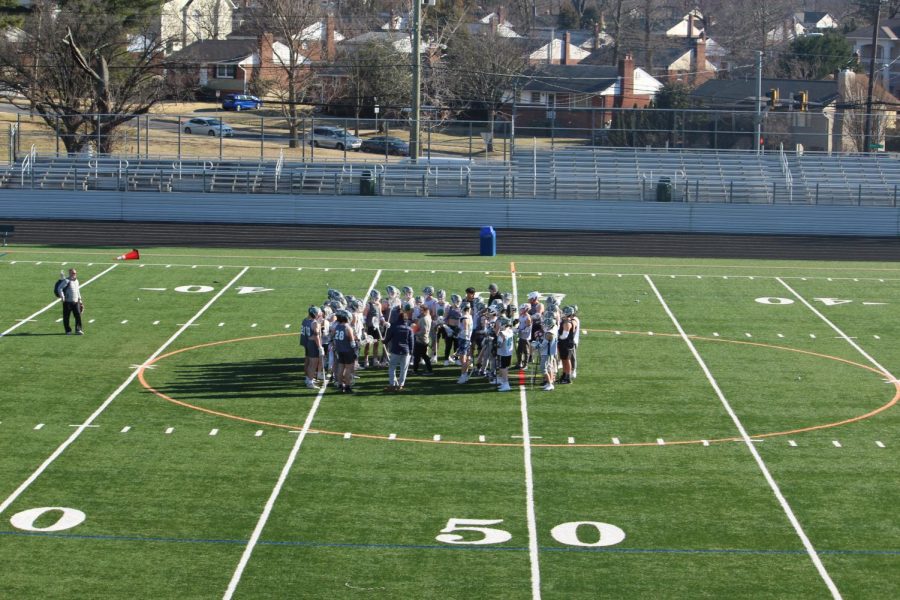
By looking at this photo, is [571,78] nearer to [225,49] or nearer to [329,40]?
[329,40]

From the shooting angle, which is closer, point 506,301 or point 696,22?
point 506,301

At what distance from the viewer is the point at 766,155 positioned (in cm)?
5062

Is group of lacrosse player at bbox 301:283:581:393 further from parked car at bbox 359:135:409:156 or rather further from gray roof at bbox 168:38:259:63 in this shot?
gray roof at bbox 168:38:259:63

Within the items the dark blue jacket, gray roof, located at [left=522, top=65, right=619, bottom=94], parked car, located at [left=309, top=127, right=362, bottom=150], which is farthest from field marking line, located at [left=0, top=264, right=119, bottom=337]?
gray roof, located at [left=522, top=65, right=619, bottom=94]

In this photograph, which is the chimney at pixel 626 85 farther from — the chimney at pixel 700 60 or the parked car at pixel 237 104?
the parked car at pixel 237 104

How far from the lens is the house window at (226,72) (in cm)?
8581

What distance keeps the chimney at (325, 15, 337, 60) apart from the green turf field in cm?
5548

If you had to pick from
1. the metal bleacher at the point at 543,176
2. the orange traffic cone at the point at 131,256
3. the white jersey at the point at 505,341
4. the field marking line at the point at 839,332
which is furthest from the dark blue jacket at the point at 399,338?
the metal bleacher at the point at 543,176

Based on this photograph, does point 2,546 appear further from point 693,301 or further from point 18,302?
point 693,301

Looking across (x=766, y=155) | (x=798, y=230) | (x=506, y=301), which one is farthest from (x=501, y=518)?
(x=766, y=155)

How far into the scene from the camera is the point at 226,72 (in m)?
86.3

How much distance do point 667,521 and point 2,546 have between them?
7690mm

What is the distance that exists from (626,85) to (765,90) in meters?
7.95

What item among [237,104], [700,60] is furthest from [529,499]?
[700,60]
